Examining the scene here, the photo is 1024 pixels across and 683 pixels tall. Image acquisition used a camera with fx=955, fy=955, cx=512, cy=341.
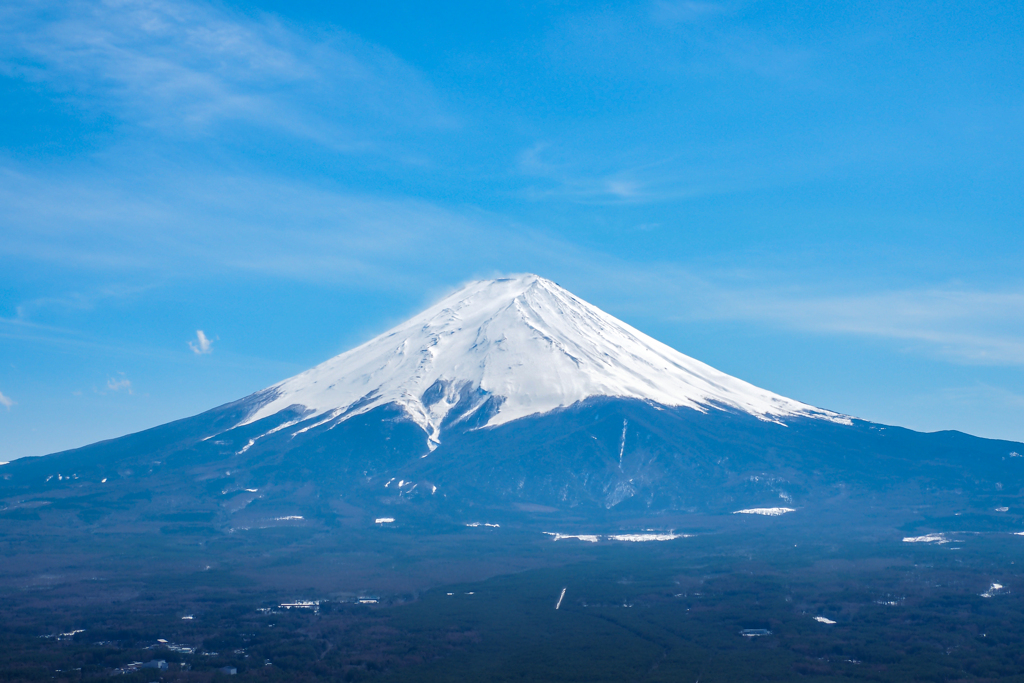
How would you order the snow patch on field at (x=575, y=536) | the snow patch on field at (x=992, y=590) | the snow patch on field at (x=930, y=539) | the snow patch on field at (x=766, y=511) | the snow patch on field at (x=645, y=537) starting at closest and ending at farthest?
the snow patch on field at (x=992, y=590) < the snow patch on field at (x=930, y=539) < the snow patch on field at (x=645, y=537) < the snow patch on field at (x=575, y=536) < the snow patch on field at (x=766, y=511)

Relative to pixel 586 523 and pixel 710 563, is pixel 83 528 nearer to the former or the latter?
pixel 586 523

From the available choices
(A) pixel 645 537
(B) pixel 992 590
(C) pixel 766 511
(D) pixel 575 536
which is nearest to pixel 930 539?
(C) pixel 766 511

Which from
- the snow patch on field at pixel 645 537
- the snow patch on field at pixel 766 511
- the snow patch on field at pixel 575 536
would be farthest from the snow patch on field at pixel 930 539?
the snow patch on field at pixel 575 536

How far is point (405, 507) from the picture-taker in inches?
7087

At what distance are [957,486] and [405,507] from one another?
114 m

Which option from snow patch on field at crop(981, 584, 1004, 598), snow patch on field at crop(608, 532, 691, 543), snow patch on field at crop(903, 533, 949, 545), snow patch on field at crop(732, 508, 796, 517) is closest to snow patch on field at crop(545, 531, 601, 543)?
snow patch on field at crop(608, 532, 691, 543)

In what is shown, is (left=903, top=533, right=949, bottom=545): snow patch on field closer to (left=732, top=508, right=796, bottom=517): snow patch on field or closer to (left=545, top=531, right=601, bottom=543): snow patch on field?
(left=732, top=508, right=796, bottom=517): snow patch on field

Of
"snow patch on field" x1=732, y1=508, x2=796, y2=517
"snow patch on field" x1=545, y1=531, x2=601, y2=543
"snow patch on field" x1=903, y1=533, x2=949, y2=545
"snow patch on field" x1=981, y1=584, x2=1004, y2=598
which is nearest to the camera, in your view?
"snow patch on field" x1=981, y1=584, x2=1004, y2=598

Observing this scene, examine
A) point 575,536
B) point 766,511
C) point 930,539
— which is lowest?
point 930,539

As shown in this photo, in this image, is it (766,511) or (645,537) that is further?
(766,511)

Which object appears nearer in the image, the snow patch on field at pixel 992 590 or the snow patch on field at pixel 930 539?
the snow patch on field at pixel 992 590

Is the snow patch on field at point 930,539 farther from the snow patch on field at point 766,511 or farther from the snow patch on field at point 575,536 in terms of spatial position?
the snow patch on field at point 575,536

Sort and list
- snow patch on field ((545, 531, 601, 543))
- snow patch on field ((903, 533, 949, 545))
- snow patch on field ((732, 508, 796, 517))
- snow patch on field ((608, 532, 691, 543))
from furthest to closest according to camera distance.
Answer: snow patch on field ((732, 508, 796, 517)) < snow patch on field ((545, 531, 601, 543)) < snow patch on field ((608, 532, 691, 543)) < snow patch on field ((903, 533, 949, 545))

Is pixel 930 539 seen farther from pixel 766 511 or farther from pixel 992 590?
pixel 992 590
